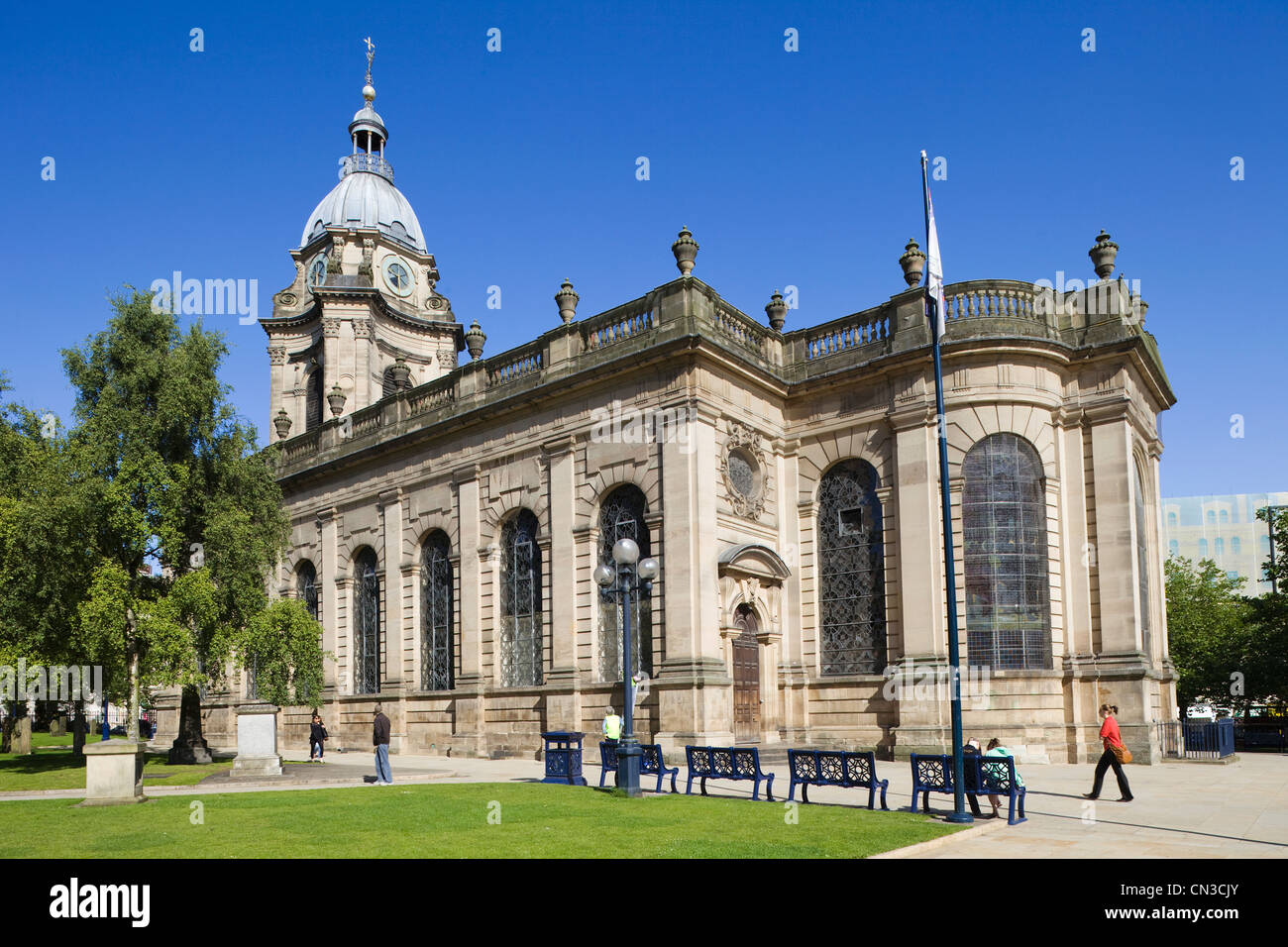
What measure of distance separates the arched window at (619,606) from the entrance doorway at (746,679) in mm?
2399

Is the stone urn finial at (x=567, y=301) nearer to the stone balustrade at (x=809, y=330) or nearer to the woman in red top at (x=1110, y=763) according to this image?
the stone balustrade at (x=809, y=330)

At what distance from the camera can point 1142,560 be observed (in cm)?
2841

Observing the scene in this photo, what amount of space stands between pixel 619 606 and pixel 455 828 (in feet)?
48.1

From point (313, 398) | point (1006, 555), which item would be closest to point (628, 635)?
point (1006, 555)

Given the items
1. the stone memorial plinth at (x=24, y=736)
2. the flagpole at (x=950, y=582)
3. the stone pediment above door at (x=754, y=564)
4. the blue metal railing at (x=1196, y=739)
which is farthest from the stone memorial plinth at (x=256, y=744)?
the blue metal railing at (x=1196, y=739)

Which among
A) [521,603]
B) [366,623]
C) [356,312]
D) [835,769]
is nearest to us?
[835,769]

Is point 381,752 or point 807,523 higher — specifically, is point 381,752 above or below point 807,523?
below

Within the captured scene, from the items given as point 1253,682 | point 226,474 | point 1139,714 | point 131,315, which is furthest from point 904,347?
point 1253,682

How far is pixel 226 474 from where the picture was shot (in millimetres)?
27984

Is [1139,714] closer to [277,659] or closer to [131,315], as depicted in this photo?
[277,659]

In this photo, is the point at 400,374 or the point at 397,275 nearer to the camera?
the point at 400,374

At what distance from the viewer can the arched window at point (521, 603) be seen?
30.7m

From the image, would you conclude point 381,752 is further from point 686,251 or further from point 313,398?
point 313,398

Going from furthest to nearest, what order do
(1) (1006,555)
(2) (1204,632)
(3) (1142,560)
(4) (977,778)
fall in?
(2) (1204,632), (3) (1142,560), (1) (1006,555), (4) (977,778)
